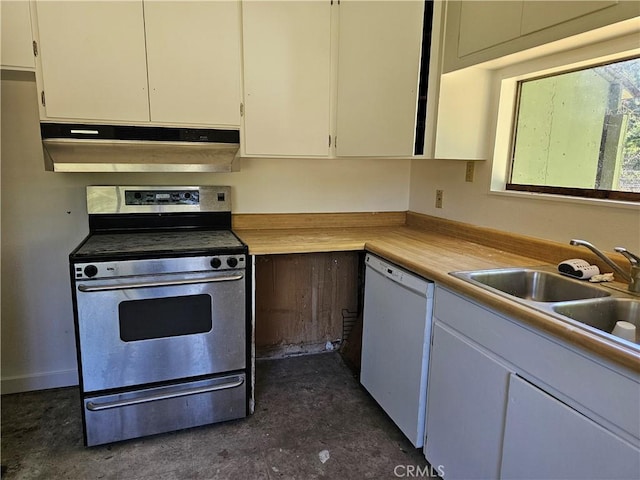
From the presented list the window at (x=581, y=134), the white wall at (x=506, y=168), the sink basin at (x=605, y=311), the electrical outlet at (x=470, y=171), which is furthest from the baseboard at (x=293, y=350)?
the sink basin at (x=605, y=311)

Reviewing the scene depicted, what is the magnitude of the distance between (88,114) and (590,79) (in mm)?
2263

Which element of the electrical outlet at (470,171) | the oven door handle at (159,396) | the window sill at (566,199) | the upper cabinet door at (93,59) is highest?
the upper cabinet door at (93,59)

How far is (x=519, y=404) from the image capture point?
1.26m

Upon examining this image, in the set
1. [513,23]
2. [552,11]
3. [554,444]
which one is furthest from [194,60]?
[554,444]

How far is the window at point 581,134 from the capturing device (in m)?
1.60

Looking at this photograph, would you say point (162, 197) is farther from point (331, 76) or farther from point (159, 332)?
point (331, 76)

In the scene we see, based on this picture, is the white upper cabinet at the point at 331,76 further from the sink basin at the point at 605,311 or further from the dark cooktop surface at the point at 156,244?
the sink basin at the point at 605,311

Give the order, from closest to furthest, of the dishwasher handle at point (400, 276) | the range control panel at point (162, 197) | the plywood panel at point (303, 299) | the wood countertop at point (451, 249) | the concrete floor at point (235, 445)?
the wood countertop at point (451, 249), the dishwasher handle at point (400, 276), the concrete floor at point (235, 445), the range control panel at point (162, 197), the plywood panel at point (303, 299)

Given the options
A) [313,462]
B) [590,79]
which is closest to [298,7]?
[590,79]

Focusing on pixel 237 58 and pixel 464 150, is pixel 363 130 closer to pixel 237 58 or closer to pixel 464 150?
pixel 464 150

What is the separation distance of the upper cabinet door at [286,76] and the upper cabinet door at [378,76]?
0.11 m

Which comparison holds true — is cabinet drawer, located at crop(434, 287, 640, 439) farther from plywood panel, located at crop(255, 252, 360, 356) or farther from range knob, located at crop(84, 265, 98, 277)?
range knob, located at crop(84, 265, 98, 277)

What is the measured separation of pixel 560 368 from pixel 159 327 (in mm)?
1592

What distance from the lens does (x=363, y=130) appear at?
7.32 feet
